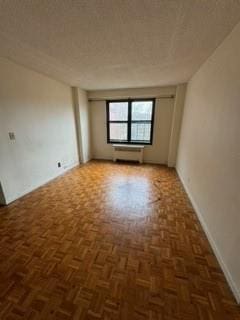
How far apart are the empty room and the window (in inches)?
53.6

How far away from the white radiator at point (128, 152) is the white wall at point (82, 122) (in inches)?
37.7

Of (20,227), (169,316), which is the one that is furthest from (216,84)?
(20,227)

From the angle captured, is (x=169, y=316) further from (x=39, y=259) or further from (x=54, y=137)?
(x=54, y=137)

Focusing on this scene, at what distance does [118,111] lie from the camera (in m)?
4.80

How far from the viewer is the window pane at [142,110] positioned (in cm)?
449

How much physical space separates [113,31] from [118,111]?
326 centimetres

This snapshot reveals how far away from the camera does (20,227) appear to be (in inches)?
77.5

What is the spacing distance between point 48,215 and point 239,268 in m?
2.32

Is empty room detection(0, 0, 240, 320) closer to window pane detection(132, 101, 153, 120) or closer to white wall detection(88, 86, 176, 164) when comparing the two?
white wall detection(88, 86, 176, 164)

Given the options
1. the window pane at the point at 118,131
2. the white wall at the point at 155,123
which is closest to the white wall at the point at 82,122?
the white wall at the point at 155,123

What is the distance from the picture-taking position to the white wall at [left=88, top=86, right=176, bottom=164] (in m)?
4.25

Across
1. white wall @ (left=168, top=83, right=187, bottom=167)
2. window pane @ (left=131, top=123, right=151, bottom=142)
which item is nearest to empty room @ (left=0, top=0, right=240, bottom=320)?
white wall @ (left=168, top=83, right=187, bottom=167)

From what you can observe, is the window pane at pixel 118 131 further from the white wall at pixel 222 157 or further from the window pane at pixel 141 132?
the white wall at pixel 222 157

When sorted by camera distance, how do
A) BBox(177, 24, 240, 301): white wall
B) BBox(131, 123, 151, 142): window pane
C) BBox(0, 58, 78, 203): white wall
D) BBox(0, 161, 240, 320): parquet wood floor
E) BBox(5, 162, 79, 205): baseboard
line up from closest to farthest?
BBox(0, 161, 240, 320): parquet wood floor → BBox(177, 24, 240, 301): white wall → BBox(0, 58, 78, 203): white wall → BBox(5, 162, 79, 205): baseboard → BBox(131, 123, 151, 142): window pane
